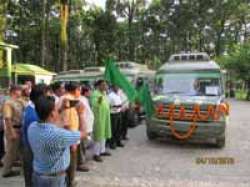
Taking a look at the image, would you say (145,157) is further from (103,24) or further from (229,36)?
(229,36)

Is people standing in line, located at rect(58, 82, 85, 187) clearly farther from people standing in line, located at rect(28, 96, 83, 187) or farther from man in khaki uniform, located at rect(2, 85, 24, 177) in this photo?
people standing in line, located at rect(28, 96, 83, 187)

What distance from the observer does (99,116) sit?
9.26 metres

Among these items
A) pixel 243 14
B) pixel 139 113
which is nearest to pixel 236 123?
pixel 139 113

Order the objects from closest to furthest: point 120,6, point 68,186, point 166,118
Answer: point 68,186
point 166,118
point 120,6

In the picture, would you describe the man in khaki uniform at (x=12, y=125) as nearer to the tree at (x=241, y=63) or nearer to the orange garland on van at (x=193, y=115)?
the orange garland on van at (x=193, y=115)

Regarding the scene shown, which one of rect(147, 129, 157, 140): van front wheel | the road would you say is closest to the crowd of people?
the road

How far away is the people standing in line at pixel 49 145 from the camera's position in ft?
12.5

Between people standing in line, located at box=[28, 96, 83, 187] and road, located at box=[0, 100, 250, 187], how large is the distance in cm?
340

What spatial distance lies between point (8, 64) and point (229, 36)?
44.3m

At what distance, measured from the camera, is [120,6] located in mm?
44344

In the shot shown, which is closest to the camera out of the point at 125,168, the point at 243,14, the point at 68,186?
the point at 68,186
